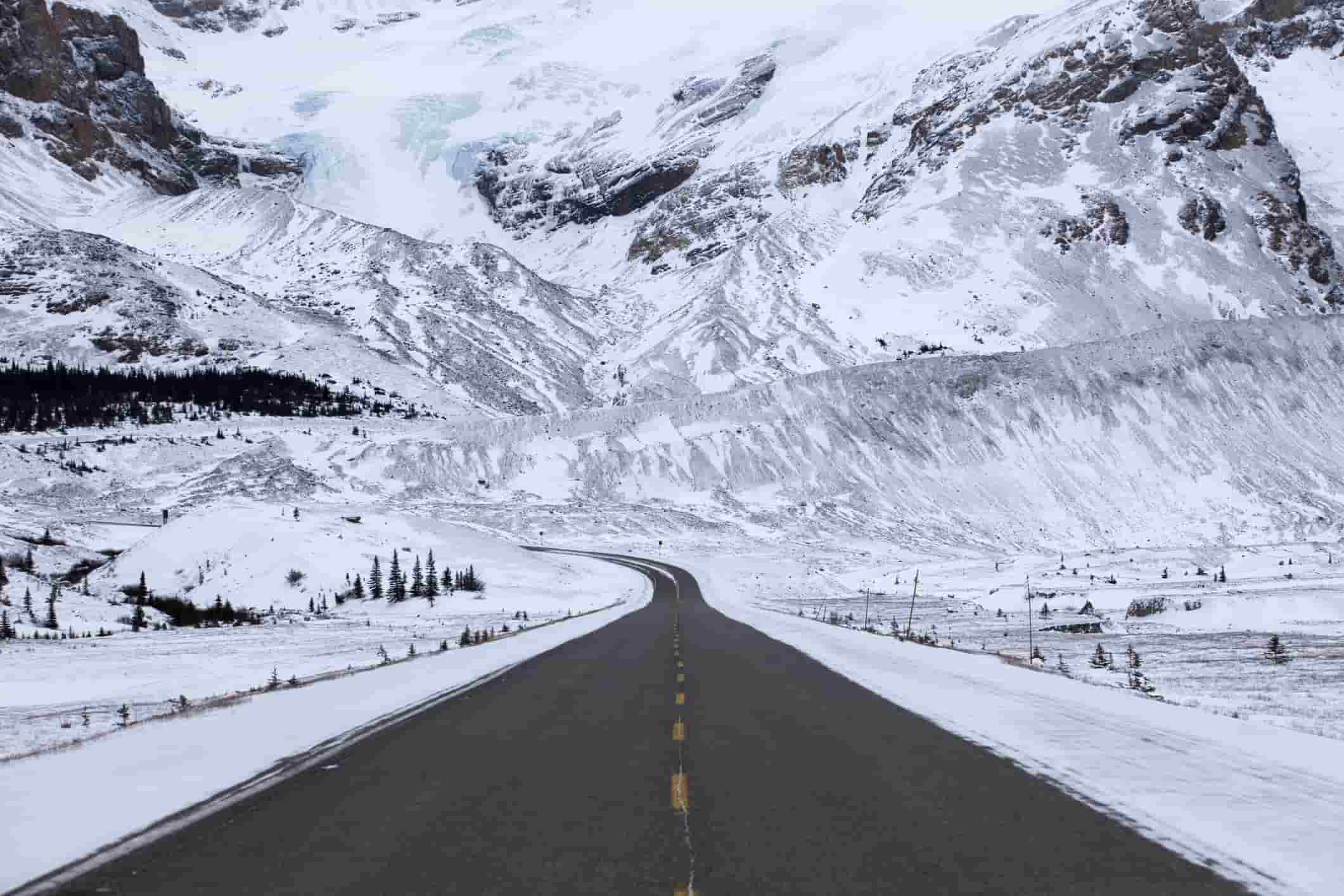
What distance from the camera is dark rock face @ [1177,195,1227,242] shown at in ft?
478

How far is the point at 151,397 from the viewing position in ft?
415

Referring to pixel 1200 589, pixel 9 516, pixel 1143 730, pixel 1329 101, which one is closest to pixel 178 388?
pixel 9 516

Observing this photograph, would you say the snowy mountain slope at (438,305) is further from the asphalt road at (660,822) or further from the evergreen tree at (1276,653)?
the asphalt road at (660,822)

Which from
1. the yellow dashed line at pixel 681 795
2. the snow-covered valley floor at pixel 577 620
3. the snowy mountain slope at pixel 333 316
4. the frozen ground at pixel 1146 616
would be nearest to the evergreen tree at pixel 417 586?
the snow-covered valley floor at pixel 577 620

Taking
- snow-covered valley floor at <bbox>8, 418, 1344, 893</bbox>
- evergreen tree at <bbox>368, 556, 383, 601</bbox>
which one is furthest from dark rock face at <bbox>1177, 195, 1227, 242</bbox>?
evergreen tree at <bbox>368, 556, 383, 601</bbox>

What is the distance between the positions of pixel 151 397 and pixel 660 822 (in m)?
135

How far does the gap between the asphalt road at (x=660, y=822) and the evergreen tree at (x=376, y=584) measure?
37.7 metres

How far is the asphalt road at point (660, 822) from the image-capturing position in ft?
19.8

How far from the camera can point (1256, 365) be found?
11594cm

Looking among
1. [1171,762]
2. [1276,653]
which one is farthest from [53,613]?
[1171,762]

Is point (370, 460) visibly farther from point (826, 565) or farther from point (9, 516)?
point (826, 565)

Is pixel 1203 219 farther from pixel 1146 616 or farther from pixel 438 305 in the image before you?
pixel 1146 616

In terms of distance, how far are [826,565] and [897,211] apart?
321ft

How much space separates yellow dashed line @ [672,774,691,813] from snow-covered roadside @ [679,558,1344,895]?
3.13 metres
